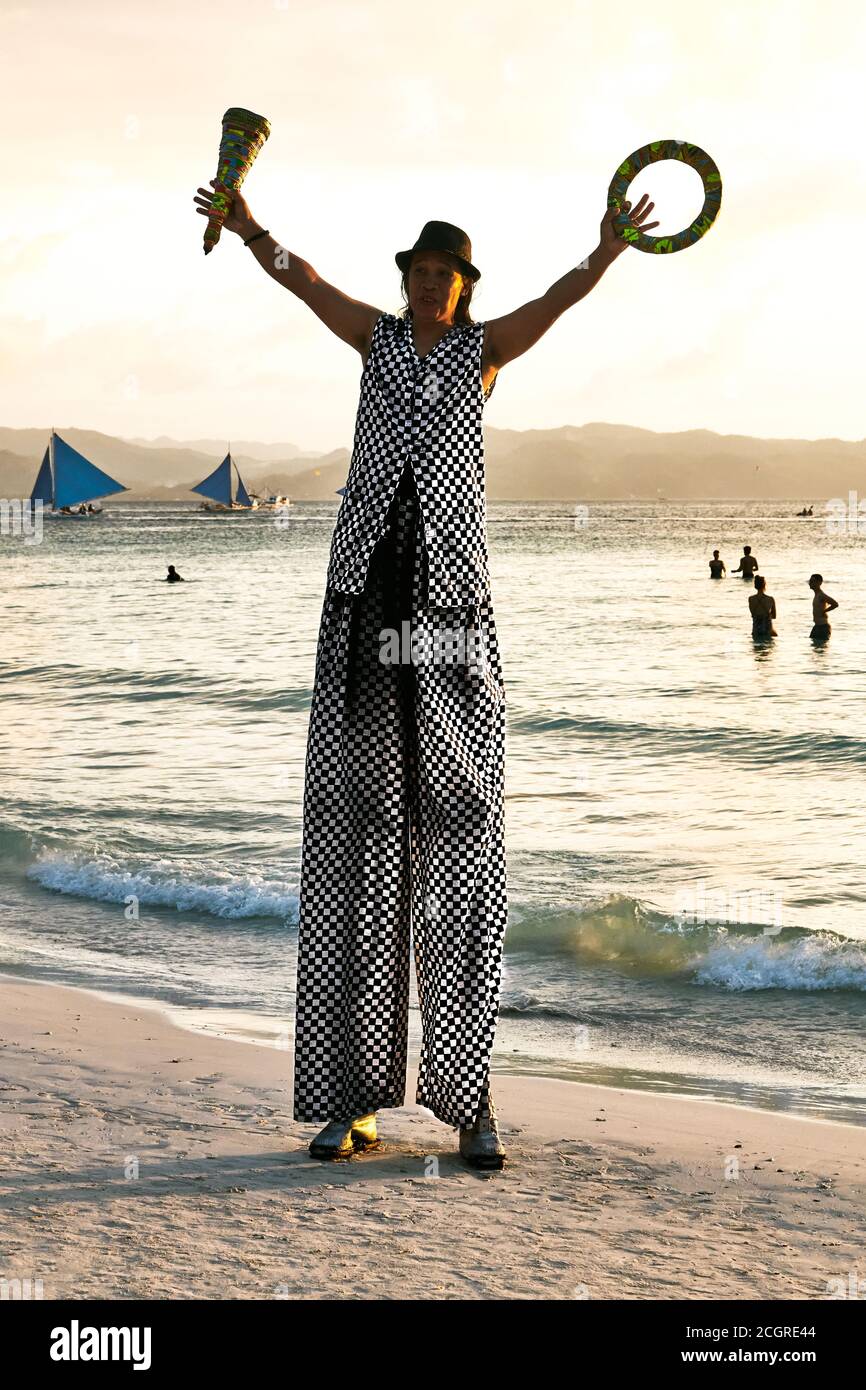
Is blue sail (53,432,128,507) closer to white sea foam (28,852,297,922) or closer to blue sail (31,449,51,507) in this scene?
blue sail (31,449,51,507)

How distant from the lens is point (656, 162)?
350cm

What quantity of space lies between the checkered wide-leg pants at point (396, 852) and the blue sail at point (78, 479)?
53.9 m

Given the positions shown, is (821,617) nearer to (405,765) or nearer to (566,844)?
(566,844)

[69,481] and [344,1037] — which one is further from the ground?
[69,481]

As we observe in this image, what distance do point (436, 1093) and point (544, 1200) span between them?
0.42m

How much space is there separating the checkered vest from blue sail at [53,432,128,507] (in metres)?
53.9

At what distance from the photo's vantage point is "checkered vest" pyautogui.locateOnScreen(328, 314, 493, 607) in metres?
3.41

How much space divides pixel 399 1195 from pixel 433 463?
5.41 feet

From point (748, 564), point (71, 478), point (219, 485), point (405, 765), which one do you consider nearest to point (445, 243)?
point (405, 765)

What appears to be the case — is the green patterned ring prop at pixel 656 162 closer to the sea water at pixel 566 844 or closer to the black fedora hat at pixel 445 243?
the black fedora hat at pixel 445 243

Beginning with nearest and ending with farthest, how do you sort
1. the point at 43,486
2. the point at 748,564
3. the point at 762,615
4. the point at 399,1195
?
1. the point at 399,1195
2. the point at 762,615
3. the point at 748,564
4. the point at 43,486
